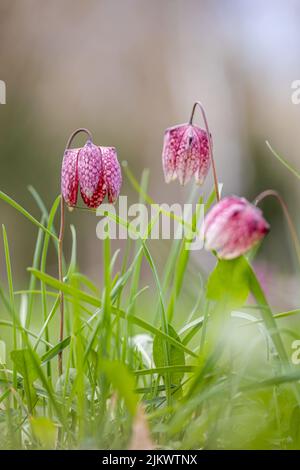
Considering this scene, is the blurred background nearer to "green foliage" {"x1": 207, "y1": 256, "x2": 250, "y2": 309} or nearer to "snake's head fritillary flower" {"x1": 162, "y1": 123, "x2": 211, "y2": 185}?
"snake's head fritillary flower" {"x1": 162, "y1": 123, "x2": 211, "y2": 185}

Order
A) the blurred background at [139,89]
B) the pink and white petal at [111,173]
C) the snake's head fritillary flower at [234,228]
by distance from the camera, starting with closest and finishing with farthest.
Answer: the snake's head fritillary flower at [234,228] → the pink and white petal at [111,173] → the blurred background at [139,89]

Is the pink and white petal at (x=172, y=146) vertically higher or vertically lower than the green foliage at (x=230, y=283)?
higher

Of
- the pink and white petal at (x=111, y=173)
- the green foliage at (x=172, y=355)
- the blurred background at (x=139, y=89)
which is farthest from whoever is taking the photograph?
the blurred background at (x=139, y=89)

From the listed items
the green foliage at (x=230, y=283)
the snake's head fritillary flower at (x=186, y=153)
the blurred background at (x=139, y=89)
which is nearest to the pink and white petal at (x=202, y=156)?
the snake's head fritillary flower at (x=186, y=153)

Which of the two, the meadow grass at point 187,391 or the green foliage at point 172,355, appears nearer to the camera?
the meadow grass at point 187,391

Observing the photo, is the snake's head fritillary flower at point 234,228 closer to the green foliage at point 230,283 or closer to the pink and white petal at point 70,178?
the green foliage at point 230,283

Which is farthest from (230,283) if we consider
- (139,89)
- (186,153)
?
(139,89)

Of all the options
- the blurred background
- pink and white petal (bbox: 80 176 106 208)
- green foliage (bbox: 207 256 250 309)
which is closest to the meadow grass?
green foliage (bbox: 207 256 250 309)
